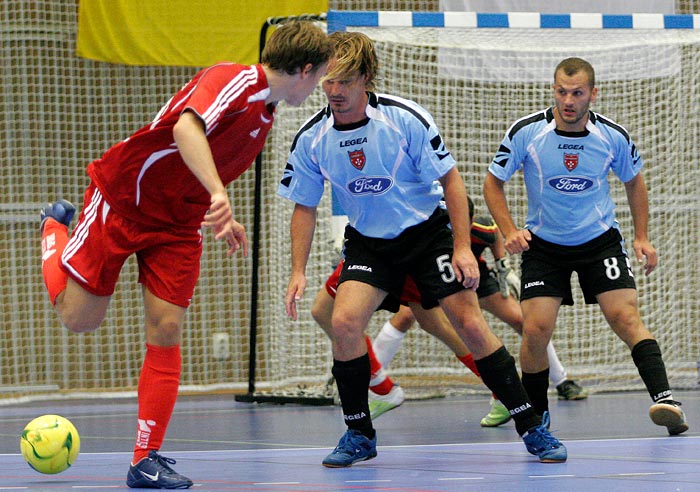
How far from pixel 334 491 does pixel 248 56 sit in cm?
579

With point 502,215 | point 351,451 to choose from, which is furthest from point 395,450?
point 502,215

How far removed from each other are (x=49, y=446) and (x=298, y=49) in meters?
1.62

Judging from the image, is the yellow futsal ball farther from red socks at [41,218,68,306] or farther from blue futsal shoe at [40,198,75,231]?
blue futsal shoe at [40,198,75,231]

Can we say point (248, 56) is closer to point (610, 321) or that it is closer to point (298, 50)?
point (610, 321)

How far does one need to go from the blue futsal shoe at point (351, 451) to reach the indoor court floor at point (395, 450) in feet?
0.15

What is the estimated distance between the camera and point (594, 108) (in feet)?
31.7

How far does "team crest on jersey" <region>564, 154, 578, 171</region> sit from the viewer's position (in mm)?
5723

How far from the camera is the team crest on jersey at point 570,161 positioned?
5.72 meters

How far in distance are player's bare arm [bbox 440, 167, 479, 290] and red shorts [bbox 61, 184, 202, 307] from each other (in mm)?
1057

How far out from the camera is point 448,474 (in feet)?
14.4

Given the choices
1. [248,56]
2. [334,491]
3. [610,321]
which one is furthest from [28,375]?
[334,491]

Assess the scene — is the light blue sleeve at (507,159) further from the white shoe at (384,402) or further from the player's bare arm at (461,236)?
the white shoe at (384,402)

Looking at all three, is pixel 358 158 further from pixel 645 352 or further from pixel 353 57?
pixel 645 352

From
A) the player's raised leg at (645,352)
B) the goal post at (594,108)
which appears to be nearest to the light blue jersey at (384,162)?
the player's raised leg at (645,352)
